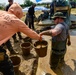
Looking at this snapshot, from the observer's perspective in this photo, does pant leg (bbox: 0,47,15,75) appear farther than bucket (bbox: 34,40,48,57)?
No

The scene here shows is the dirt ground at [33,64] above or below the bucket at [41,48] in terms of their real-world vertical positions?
below

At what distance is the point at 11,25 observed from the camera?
310 centimetres

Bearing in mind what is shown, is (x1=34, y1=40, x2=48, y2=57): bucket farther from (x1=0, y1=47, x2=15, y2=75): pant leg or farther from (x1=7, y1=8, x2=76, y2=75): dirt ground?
(x1=0, y1=47, x2=15, y2=75): pant leg

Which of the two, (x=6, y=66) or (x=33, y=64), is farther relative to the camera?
(x=33, y=64)

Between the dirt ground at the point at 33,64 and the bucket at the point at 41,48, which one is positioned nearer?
the bucket at the point at 41,48

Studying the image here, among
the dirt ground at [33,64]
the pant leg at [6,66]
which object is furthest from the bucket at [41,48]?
the pant leg at [6,66]

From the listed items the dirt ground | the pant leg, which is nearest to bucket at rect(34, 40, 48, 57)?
the dirt ground

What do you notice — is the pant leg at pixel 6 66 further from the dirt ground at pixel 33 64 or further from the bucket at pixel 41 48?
the bucket at pixel 41 48

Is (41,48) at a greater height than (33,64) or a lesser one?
greater

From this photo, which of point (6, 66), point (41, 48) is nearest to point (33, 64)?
point (41, 48)

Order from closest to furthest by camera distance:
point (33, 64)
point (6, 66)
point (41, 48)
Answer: point (6, 66)
point (41, 48)
point (33, 64)

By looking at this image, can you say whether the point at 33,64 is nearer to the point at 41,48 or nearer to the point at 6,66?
the point at 41,48

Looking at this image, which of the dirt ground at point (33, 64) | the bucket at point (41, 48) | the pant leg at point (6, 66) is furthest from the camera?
the dirt ground at point (33, 64)

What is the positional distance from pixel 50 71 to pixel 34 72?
2.53 ft
